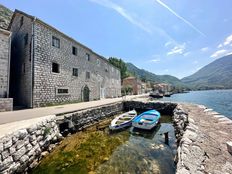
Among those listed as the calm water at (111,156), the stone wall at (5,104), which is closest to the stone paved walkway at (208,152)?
the calm water at (111,156)

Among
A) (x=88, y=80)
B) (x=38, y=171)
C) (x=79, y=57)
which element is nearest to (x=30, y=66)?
(x=79, y=57)

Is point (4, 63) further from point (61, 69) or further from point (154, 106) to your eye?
point (154, 106)

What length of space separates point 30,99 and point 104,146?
9.99 m

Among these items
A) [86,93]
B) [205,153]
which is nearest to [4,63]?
[86,93]

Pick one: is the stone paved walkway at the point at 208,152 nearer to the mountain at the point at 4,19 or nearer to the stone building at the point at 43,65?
the stone building at the point at 43,65

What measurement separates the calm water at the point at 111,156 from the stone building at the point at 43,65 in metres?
7.93

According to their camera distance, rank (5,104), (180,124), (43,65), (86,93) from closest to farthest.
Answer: (180,124)
(5,104)
(43,65)
(86,93)

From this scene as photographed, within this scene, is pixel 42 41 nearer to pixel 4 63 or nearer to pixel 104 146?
pixel 4 63

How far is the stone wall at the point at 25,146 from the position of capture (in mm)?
4836

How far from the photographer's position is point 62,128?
10523 mm

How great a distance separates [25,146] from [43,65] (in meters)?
11.1

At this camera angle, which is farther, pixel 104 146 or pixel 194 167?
pixel 104 146

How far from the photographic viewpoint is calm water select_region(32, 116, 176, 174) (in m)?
5.95

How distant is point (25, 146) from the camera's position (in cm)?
602
